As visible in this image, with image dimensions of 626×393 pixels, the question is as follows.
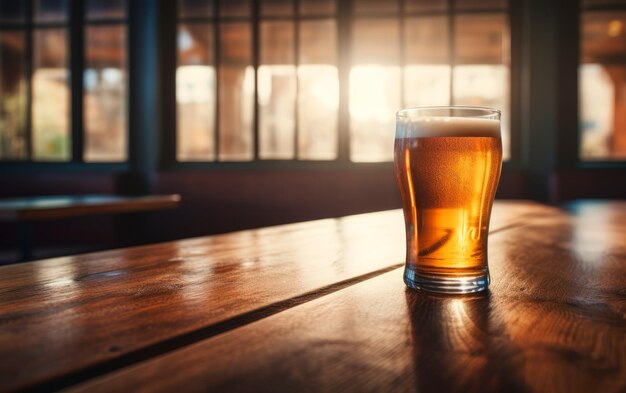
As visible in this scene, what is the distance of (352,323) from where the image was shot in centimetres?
37

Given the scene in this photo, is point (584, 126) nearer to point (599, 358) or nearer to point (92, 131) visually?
point (92, 131)

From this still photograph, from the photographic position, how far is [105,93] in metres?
4.34

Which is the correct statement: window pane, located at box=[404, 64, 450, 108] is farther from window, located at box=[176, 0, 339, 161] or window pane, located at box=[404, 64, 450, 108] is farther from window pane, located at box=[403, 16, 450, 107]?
window, located at box=[176, 0, 339, 161]

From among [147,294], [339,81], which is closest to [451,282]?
[147,294]

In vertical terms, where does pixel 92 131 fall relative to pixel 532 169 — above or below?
above

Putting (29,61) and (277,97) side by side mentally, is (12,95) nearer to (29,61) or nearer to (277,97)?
(29,61)

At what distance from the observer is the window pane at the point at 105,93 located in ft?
14.1

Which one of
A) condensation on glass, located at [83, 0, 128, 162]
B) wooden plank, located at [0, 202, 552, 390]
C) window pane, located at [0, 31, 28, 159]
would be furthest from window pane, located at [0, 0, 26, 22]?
wooden plank, located at [0, 202, 552, 390]

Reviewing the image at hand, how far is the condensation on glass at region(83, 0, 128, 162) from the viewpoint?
14.1ft

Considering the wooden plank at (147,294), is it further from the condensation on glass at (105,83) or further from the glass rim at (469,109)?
the condensation on glass at (105,83)

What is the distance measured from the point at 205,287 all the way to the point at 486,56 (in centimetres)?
407

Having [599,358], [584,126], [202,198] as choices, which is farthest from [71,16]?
[599,358]

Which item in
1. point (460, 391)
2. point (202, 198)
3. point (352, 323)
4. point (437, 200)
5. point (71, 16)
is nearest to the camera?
point (460, 391)

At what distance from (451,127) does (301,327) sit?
0.24 m
